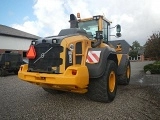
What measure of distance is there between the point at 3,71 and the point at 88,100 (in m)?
10.9

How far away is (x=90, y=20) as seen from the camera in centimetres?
775

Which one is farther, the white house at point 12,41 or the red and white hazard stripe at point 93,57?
the white house at point 12,41

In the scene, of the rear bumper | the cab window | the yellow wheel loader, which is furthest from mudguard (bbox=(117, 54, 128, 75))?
the rear bumper

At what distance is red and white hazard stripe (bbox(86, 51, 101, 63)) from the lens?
5508 mm

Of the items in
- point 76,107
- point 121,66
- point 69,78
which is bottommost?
point 76,107

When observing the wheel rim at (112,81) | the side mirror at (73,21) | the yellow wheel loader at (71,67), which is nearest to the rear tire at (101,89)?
the yellow wheel loader at (71,67)

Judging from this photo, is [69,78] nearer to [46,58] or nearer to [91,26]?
[46,58]

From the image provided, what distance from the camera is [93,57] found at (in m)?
5.54

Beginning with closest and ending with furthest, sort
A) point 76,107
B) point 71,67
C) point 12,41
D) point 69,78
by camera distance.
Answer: point 69,78, point 71,67, point 76,107, point 12,41

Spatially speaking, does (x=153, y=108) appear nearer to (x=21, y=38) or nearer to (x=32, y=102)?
(x=32, y=102)

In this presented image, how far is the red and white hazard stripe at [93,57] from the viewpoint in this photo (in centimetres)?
551

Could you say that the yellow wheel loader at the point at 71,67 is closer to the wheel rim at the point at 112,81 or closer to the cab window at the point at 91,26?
the wheel rim at the point at 112,81

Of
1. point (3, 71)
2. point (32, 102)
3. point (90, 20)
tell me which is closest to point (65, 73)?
point (32, 102)

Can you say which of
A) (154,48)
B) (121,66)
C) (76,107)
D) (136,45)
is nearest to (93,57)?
(76,107)
